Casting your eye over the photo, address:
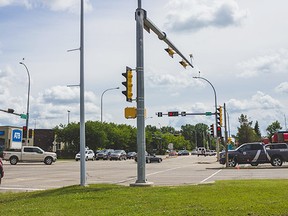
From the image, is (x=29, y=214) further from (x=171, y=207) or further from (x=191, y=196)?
(x=191, y=196)

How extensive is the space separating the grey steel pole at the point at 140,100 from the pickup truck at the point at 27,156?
2914 cm

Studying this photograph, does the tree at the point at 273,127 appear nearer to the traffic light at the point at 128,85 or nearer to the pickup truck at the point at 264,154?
the pickup truck at the point at 264,154

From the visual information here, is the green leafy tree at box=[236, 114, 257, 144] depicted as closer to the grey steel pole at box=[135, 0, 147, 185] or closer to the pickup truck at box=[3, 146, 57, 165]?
the pickup truck at box=[3, 146, 57, 165]

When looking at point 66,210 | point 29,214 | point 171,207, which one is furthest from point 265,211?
point 29,214

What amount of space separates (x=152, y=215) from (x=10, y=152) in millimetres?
35856

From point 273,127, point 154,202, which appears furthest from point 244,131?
point 154,202

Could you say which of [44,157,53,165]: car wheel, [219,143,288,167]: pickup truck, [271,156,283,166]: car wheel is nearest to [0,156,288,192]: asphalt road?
[219,143,288,167]: pickup truck

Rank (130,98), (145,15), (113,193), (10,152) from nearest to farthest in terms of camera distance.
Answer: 1. (113,193)
2. (130,98)
3. (145,15)
4. (10,152)

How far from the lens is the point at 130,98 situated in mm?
14516

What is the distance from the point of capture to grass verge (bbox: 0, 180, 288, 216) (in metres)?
8.48

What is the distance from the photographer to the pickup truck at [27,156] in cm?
4106

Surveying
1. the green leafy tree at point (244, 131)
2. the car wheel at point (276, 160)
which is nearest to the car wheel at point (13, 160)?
the car wheel at point (276, 160)

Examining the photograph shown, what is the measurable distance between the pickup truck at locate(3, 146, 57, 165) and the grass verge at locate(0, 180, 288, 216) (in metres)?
29.8

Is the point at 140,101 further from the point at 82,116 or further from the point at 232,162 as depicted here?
the point at 232,162
